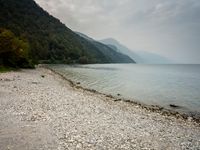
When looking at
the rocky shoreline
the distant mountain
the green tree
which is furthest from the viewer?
the distant mountain

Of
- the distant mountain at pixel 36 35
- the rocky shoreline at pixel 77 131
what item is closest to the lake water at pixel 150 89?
the rocky shoreline at pixel 77 131

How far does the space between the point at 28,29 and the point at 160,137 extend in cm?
17732

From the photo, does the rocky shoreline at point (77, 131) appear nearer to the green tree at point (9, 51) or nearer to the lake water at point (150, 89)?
the lake water at point (150, 89)

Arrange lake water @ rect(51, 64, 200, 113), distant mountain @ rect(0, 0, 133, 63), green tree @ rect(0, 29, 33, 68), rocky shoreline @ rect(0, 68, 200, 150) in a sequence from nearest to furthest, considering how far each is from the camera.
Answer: rocky shoreline @ rect(0, 68, 200, 150)
lake water @ rect(51, 64, 200, 113)
green tree @ rect(0, 29, 33, 68)
distant mountain @ rect(0, 0, 133, 63)

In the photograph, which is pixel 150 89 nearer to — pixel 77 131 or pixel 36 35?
pixel 77 131

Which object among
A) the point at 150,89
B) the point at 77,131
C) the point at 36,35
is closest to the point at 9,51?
the point at 150,89

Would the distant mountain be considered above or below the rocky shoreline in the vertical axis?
above

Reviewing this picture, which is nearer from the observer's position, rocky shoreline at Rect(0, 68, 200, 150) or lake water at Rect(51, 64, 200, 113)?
rocky shoreline at Rect(0, 68, 200, 150)

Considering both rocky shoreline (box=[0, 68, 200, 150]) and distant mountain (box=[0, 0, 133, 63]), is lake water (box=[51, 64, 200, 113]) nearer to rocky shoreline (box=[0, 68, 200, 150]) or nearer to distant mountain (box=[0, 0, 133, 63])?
rocky shoreline (box=[0, 68, 200, 150])

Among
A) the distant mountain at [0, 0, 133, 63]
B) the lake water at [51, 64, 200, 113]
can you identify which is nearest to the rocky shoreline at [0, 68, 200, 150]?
the lake water at [51, 64, 200, 113]

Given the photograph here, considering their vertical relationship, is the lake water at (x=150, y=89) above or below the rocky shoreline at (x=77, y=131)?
below

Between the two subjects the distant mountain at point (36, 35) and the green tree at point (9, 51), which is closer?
the green tree at point (9, 51)

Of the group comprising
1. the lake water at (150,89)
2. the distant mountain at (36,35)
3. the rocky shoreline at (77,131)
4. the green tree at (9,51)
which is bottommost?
the lake water at (150,89)

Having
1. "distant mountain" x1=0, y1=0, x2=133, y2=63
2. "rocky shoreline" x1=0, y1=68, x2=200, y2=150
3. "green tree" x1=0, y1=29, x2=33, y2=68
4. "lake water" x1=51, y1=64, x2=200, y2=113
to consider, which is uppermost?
"distant mountain" x1=0, y1=0, x2=133, y2=63
